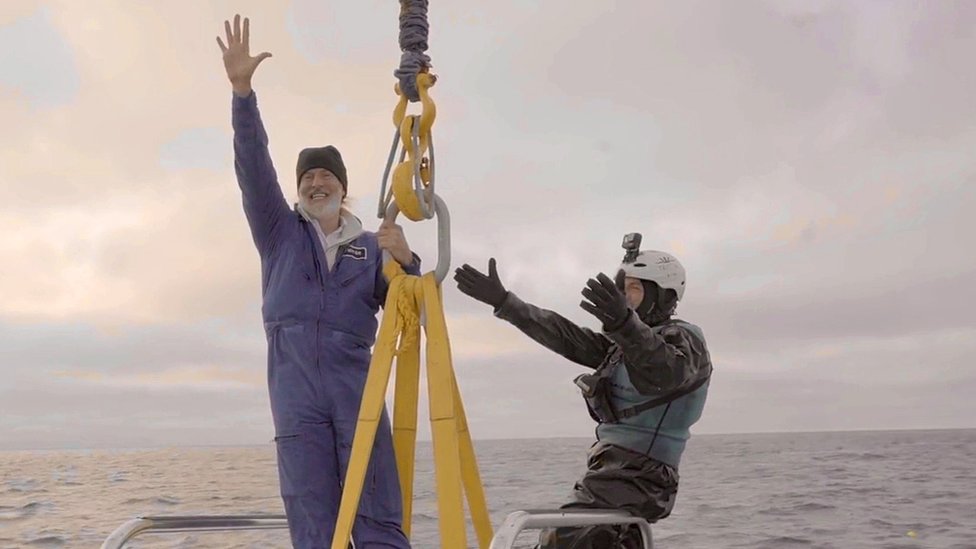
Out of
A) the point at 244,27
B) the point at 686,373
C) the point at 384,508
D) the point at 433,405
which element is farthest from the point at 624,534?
the point at 244,27

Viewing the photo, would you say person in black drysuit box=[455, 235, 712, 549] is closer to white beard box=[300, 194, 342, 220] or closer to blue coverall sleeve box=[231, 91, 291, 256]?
white beard box=[300, 194, 342, 220]

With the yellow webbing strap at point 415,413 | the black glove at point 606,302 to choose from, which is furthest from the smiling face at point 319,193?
the black glove at point 606,302

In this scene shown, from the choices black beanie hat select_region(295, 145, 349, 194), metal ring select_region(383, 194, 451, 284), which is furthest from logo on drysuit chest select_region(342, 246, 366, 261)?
metal ring select_region(383, 194, 451, 284)

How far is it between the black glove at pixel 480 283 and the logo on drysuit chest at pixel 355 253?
0.66 m

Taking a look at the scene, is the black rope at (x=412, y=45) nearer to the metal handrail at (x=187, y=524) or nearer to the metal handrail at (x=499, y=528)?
the metal handrail at (x=499, y=528)

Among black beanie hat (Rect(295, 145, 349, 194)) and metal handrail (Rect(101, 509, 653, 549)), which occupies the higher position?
black beanie hat (Rect(295, 145, 349, 194))

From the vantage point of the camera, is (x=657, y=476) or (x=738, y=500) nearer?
(x=657, y=476)

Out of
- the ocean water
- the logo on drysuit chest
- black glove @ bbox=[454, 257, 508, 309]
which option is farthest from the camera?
the ocean water

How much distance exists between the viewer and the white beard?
3.82 metres

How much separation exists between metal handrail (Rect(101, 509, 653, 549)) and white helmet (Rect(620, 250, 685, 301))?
1.11 m

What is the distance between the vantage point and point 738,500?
18906 millimetres

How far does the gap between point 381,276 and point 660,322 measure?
1.42 meters

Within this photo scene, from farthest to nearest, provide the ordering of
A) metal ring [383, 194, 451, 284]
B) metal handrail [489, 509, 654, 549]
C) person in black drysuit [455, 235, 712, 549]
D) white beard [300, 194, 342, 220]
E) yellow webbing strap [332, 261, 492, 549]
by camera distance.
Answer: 1. person in black drysuit [455, 235, 712, 549]
2. white beard [300, 194, 342, 220]
3. metal ring [383, 194, 451, 284]
4. yellow webbing strap [332, 261, 492, 549]
5. metal handrail [489, 509, 654, 549]

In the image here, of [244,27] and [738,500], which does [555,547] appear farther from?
[738,500]
